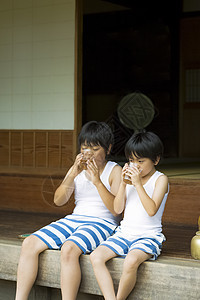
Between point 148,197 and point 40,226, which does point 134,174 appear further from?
point 40,226

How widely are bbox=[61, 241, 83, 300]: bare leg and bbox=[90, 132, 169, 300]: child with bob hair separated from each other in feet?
0.36

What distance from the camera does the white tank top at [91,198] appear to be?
9.56 ft

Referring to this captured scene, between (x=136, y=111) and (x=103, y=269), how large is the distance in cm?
428

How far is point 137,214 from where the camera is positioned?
2.68 meters

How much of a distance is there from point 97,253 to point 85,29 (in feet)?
16.9

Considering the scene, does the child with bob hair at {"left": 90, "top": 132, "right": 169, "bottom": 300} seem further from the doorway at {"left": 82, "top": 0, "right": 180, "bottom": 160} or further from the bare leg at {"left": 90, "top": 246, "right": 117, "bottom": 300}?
the doorway at {"left": 82, "top": 0, "right": 180, "bottom": 160}

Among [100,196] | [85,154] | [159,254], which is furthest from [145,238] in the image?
[85,154]

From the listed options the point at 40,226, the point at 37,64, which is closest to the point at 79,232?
the point at 40,226

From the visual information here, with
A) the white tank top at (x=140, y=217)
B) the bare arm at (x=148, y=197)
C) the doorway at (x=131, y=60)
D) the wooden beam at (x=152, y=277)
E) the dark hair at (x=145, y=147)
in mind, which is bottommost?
the wooden beam at (x=152, y=277)

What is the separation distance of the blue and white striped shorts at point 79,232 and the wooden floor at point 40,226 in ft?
1.13

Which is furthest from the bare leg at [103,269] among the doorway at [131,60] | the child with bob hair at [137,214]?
the doorway at [131,60]

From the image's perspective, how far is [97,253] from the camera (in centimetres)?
253

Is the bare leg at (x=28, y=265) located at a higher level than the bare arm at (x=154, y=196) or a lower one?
lower

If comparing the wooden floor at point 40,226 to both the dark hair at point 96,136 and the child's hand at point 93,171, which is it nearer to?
the child's hand at point 93,171
